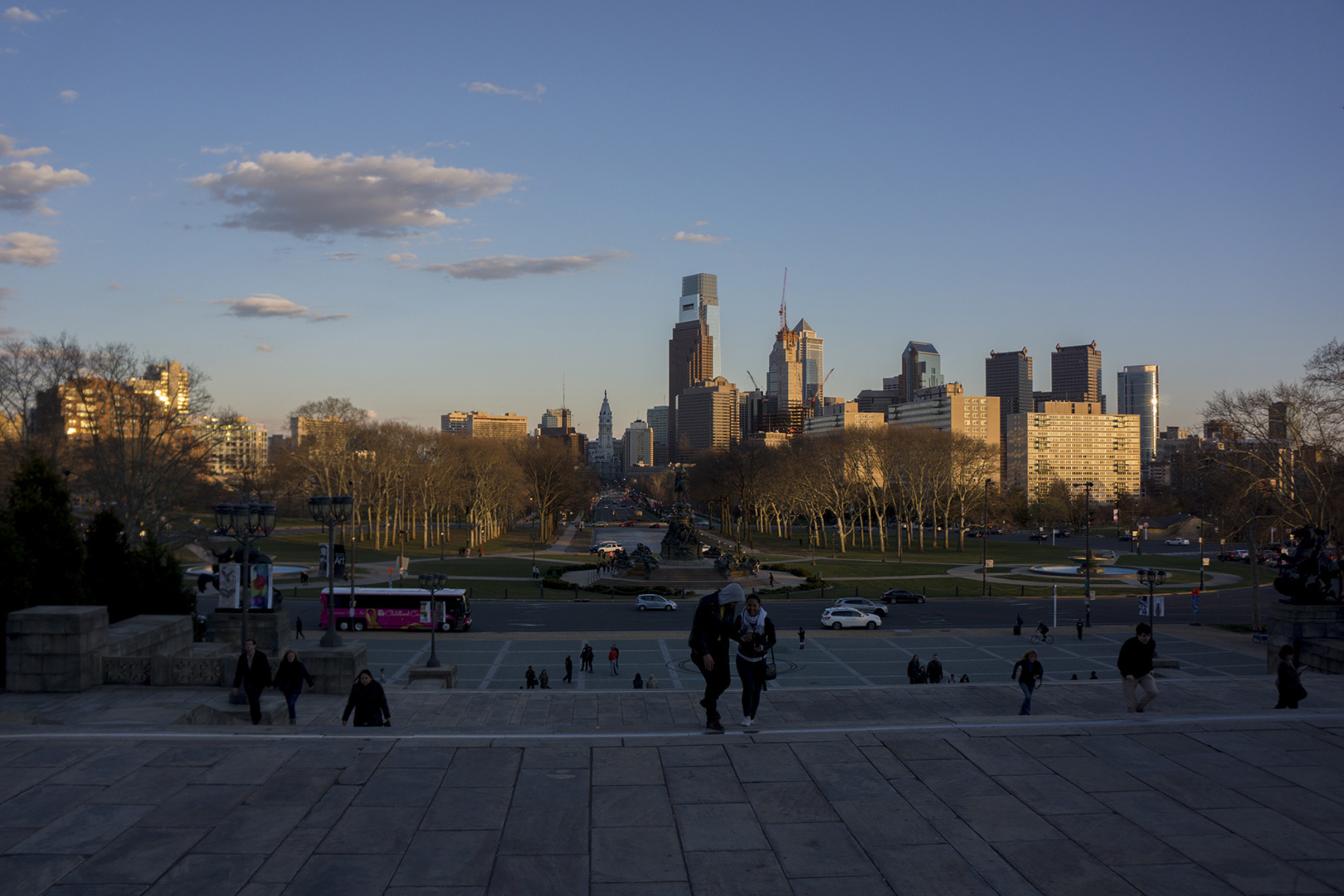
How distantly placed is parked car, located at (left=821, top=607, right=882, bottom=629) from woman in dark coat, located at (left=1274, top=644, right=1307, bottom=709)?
91.5 feet

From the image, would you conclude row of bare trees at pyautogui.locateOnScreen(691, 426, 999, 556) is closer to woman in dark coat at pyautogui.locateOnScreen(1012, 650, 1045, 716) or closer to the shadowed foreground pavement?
woman in dark coat at pyautogui.locateOnScreen(1012, 650, 1045, 716)

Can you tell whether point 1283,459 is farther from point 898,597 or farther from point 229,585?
point 229,585

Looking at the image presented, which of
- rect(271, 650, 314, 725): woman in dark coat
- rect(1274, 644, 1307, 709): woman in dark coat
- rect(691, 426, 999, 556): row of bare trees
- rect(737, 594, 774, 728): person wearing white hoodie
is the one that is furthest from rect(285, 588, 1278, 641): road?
rect(691, 426, 999, 556): row of bare trees

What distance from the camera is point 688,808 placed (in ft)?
25.0

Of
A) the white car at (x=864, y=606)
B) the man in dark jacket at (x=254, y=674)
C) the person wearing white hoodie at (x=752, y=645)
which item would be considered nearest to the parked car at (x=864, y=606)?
the white car at (x=864, y=606)

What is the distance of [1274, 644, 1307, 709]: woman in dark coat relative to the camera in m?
12.4

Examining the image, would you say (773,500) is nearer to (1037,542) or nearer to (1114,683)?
(1037,542)

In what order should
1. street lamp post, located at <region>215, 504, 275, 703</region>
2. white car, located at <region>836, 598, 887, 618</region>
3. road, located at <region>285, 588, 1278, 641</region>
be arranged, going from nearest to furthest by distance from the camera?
street lamp post, located at <region>215, 504, 275, 703</region>, road, located at <region>285, 588, 1278, 641</region>, white car, located at <region>836, 598, 887, 618</region>

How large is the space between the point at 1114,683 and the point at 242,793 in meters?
18.9

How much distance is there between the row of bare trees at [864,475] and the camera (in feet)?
289

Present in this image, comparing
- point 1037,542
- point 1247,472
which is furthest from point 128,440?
point 1037,542

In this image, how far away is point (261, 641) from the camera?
20062 mm

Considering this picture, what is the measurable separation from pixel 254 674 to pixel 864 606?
35483 millimetres

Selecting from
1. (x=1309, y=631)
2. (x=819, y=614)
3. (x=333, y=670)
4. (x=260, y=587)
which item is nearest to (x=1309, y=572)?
(x=1309, y=631)
